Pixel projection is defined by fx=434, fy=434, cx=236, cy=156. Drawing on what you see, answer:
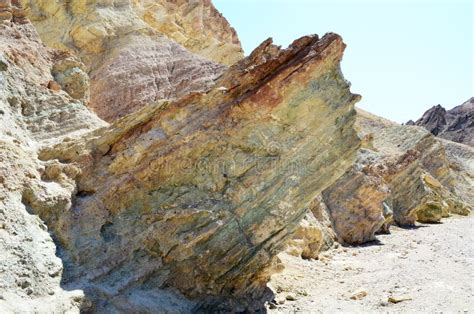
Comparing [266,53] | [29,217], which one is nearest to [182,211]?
[29,217]

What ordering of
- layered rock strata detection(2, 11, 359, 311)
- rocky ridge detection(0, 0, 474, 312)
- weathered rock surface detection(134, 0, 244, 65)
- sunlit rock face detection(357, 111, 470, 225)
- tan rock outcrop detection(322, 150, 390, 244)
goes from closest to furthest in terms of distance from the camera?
rocky ridge detection(0, 0, 474, 312)
layered rock strata detection(2, 11, 359, 311)
tan rock outcrop detection(322, 150, 390, 244)
weathered rock surface detection(134, 0, 244, 65)
sunlit rock face detection(357, 111, 470, 225)

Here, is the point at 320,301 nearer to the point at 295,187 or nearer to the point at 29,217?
the point at 295,187

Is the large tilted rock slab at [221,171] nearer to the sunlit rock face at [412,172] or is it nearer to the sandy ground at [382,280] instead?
the sandy ground at [382,280]

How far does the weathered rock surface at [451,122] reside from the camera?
350ft

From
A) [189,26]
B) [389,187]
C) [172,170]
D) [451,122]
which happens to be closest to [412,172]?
[389,187]

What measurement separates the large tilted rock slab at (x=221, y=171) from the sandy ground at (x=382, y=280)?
2841 millimetres

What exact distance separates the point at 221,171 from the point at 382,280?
8.91 meters

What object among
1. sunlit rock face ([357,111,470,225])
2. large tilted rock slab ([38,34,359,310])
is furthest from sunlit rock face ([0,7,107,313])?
sunlit rock face ([357,111,470,225])

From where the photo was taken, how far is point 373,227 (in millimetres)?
30172

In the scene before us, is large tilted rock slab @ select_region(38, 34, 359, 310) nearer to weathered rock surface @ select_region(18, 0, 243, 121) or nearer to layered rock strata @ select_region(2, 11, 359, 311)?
layered rock strata @ select_region(2, 11, 359, 311)

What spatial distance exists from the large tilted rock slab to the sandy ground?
284 cm

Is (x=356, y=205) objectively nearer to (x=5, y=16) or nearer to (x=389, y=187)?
(x=389, y=187)

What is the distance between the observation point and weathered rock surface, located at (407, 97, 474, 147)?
10661 centimetres

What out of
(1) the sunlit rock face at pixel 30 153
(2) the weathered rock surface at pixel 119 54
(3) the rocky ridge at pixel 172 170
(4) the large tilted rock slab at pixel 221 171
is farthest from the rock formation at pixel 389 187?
(1) the sunlit rock face at pixel 30 153
